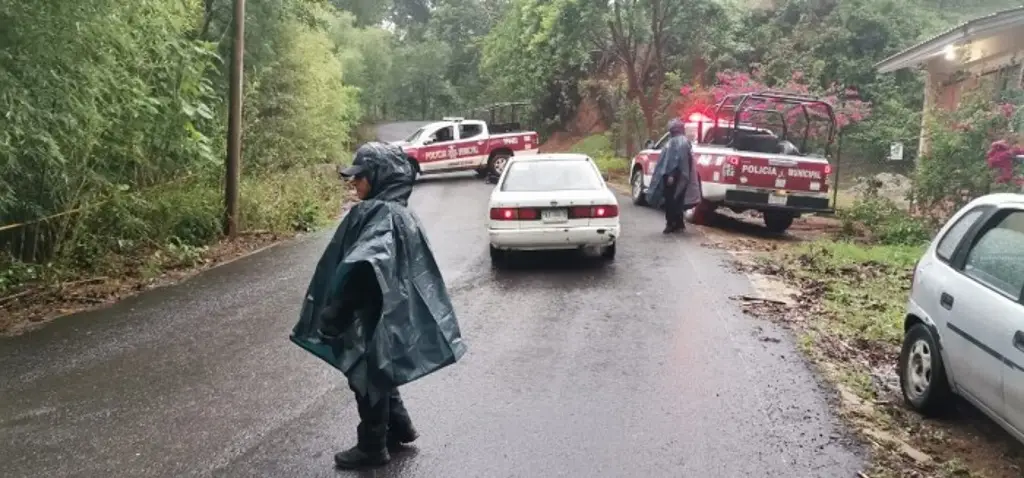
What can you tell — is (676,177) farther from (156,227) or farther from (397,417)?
(397,417)

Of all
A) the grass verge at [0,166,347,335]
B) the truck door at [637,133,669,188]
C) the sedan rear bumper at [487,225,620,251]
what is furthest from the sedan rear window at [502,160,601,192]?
the truck door at [637,133,669,188]

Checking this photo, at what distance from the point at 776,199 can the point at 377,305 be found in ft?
33.1

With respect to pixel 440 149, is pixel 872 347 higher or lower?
lower

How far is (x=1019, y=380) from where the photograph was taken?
13.6 feet

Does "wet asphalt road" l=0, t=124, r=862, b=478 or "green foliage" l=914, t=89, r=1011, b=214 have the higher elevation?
"green foliage" l=914, t=89, r=1011, b=214

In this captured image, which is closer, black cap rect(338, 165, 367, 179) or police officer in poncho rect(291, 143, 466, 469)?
police officer in poncho rect(291, 143, 466, 469)

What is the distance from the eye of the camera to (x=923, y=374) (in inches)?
210

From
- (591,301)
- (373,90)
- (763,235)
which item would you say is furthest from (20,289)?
(373,90)

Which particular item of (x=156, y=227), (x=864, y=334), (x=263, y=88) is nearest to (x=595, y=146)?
(x=263, y=88)

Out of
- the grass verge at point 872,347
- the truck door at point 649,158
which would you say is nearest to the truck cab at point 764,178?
the grass verge at point 872,347

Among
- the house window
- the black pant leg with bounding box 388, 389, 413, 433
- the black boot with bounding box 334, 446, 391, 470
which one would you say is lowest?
the black boot with bounding box 334, 446, 391, 470

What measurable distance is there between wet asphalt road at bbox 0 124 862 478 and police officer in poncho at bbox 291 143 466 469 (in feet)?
1.76

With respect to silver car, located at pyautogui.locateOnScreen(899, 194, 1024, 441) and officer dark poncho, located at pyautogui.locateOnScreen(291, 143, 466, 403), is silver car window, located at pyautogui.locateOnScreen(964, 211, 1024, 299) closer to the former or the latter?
silver car, located at pyautogui.locateOnScreen(899, 194, 1024, 441)

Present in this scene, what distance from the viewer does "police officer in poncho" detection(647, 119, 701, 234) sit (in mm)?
12484
